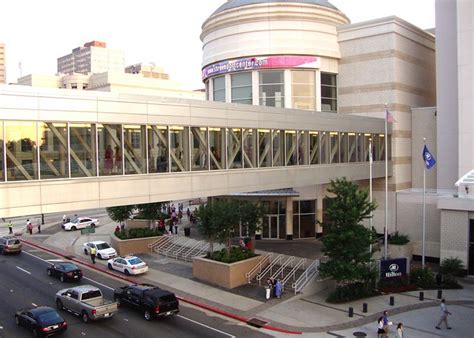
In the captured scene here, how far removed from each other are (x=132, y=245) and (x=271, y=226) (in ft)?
40.4

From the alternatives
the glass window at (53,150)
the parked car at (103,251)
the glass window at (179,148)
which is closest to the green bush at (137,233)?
the parked car at (103,251)

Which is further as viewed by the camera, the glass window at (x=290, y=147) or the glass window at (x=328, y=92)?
the glass window at (x=328, y=92)

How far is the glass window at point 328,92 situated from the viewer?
43812 millimetres

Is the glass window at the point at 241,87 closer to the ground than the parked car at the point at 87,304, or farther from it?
farther from it

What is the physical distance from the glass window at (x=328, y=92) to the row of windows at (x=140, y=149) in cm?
980

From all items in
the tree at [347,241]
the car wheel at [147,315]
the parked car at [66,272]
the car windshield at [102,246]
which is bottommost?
the car wheel at [147,315]

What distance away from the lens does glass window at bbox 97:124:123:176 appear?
22.0 metres

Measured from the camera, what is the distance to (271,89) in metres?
43.4

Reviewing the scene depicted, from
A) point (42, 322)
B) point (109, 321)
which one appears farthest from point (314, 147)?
point (42, 322)

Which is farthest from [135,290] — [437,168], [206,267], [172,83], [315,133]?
[172,83]

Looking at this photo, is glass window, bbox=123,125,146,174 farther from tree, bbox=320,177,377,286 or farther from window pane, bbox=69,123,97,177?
tree, bbox=320,177,377,286

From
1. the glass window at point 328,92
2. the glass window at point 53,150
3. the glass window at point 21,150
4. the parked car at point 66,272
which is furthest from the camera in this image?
the glass window at point 328,92

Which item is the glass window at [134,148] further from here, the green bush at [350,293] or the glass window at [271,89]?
the glass window at [271,89]

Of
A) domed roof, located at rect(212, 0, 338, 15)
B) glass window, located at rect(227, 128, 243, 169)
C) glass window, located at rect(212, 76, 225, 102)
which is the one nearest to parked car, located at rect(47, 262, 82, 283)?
glass window, located at rect(227, 128, 243, 169)
